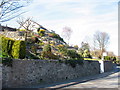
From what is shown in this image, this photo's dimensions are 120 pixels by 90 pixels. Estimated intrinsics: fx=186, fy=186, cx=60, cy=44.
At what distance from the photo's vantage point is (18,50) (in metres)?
12.6

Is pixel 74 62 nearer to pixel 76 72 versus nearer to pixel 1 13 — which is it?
pixel 76 72

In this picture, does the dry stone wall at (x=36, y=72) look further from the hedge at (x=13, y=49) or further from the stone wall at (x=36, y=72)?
the hedge at (x=13, y=49)

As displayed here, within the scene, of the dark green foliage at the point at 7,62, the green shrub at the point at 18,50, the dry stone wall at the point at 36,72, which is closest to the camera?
the dark green foliage at the point at 7,62

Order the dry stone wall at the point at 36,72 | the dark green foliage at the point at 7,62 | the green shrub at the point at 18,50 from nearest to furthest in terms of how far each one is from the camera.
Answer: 1. the dark green foliage at the point at 7,62
2. the dry stone wall at the point at 36,72
3. the green shrub at the point at 18,50

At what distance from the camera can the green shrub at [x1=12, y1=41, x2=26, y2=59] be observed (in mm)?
12481

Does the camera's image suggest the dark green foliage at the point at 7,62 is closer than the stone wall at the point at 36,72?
Yes

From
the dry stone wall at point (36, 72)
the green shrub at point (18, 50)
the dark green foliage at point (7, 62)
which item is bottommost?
the dry stone wall at point (36, 72)

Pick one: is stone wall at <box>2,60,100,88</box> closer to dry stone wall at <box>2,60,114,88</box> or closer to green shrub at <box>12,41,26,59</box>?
dry stone wall at <box>2,60,114,88</box>

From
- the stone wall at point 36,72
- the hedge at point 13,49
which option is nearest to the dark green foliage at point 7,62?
the stone wall at point 36,72

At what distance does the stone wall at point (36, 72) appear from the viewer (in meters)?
10.7

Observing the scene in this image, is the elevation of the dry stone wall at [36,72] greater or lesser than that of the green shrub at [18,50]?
lesser

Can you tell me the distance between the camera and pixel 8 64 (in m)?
10.7

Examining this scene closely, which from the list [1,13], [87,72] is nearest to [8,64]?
[1,13]

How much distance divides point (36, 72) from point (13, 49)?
2229 mm
